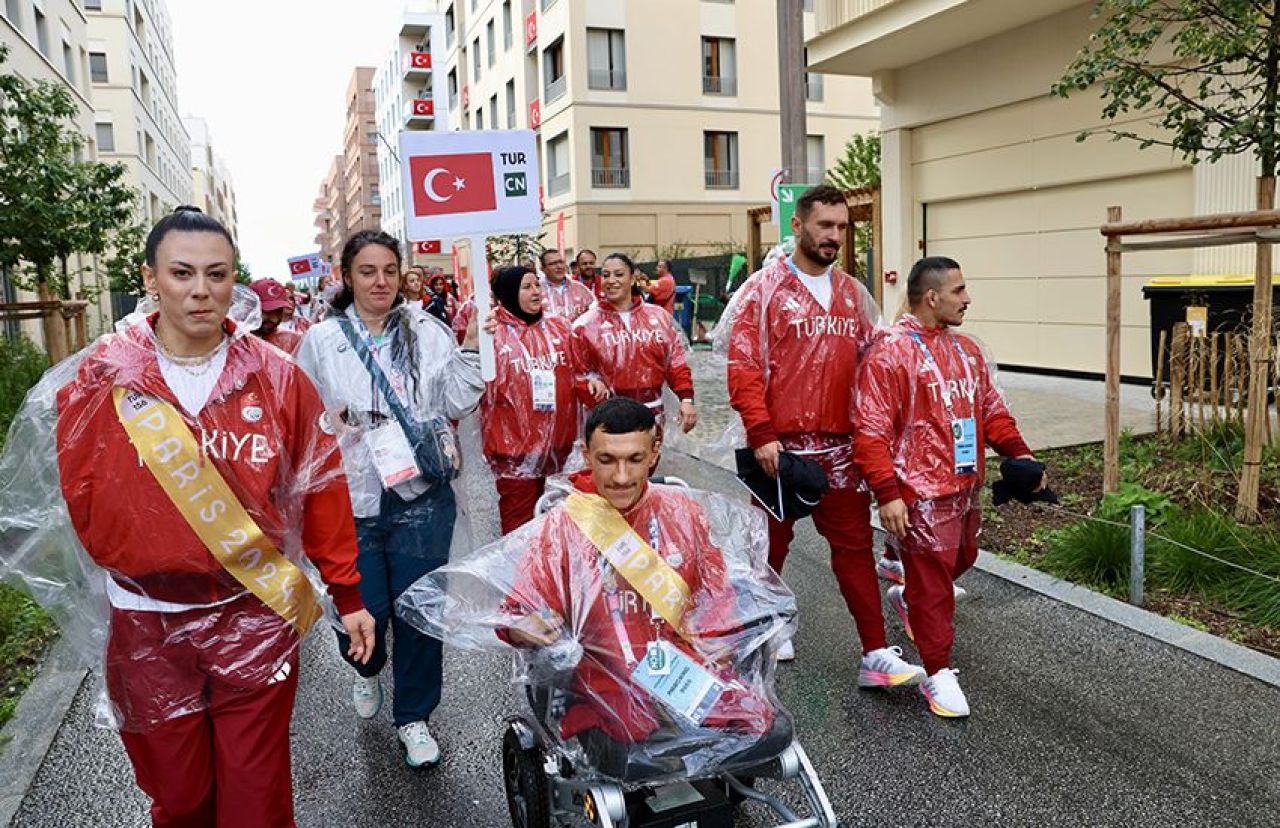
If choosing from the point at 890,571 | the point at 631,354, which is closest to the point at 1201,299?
the point at 890,571

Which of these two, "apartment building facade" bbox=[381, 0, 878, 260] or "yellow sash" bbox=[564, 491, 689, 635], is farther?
"apartment building facade" bbox=[381, 0, 878, 260]

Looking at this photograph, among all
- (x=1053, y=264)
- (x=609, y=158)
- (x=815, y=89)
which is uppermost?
(x=815, y=89)

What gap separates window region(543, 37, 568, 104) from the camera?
96.0 ft

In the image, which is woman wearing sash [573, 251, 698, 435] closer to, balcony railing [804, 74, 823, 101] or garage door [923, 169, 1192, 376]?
garage door [923, 169, 1192, 376]

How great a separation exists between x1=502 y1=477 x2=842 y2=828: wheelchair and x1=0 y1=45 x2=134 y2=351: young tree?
362 inches

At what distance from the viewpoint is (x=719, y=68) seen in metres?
30.2

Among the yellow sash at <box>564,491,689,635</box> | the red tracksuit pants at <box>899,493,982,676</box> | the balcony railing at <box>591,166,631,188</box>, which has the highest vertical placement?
the balcony railing at <box>591,166,631,188</box>

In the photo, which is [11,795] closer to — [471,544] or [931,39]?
[471,544]

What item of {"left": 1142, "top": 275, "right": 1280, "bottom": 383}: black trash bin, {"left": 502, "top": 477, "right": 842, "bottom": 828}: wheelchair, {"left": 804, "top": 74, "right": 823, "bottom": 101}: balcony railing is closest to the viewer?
{"left": 502, "top": 477, "right": 842, "bottom": 828}: wheelchair

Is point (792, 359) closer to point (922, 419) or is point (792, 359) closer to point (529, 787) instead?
point (922, 419)

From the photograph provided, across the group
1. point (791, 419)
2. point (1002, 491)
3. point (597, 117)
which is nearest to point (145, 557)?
point (791, 419)

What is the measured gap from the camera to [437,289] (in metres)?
15.1

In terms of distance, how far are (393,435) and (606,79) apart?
27.1m

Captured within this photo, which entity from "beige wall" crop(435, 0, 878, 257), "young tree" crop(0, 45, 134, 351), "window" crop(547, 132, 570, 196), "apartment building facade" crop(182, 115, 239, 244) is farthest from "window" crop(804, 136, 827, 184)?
"apartment building facade" crop(182, 115, 239, 244)
